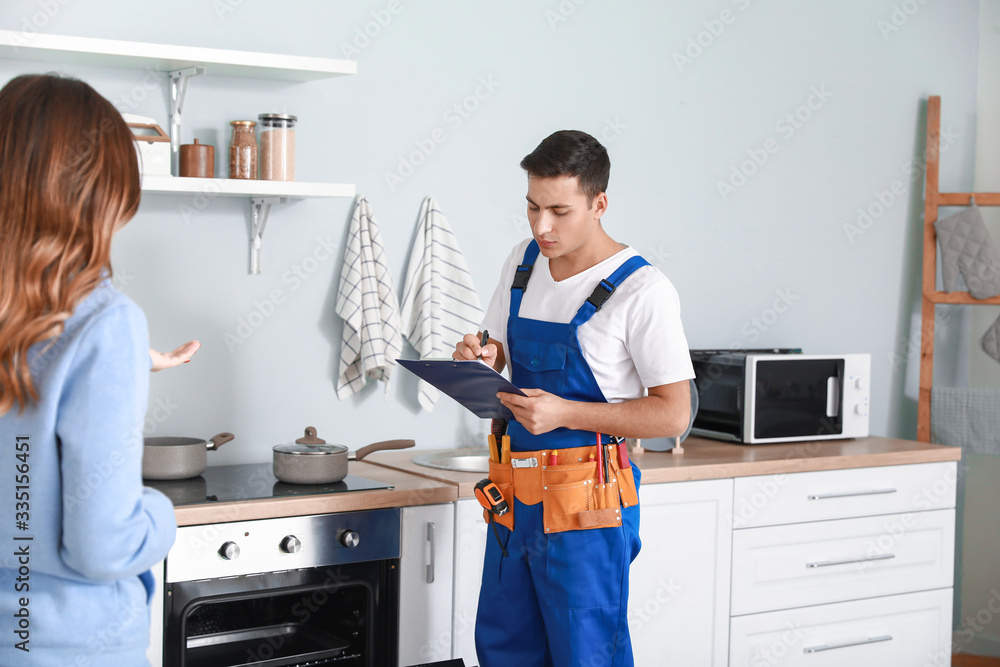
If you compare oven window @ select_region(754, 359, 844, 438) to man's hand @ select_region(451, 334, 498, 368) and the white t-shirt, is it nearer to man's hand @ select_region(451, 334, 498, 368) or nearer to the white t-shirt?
the white t-shirt

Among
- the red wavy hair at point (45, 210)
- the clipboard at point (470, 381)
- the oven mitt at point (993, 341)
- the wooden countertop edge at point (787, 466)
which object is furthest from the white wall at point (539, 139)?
the red wavy hair at point (45, 210)

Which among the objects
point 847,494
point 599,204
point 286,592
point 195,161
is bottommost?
point 286,592

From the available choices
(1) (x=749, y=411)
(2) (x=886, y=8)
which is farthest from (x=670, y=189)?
(2) (x=886, y=8)

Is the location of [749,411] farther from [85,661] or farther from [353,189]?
[85,661]

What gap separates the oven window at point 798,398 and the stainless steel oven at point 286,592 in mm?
1274

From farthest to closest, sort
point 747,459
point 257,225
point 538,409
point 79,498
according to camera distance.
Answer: point 747,459 → point 257,225 → point 538,409 → point 79,498

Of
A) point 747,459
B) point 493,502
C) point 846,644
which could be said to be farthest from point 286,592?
point 846,644

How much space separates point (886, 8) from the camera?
3338 millimetres

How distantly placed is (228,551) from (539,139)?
1.52 meters

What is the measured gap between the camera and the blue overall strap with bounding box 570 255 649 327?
5.95 feet

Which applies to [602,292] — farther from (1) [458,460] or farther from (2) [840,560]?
(2) [840,560]

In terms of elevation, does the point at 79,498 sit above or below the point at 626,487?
above

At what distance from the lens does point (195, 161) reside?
2225 mm

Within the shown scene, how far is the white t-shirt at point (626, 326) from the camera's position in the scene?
1789 millimetres
